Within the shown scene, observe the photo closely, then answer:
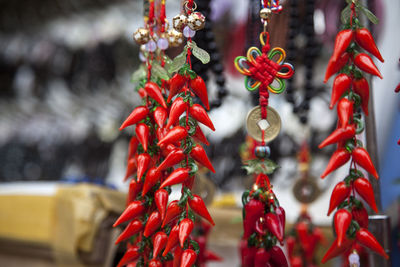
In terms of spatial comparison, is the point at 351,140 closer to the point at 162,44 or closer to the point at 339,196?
the point at 339,196

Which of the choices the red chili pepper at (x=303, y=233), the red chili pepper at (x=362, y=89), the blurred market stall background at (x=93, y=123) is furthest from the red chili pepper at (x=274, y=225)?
the red chili pepper at (x=303, y=233)

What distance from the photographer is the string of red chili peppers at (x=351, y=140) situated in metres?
0.62

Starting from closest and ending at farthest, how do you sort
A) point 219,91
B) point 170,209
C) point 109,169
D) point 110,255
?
point 170,209
point 219,91
point 110,255
point 109,169

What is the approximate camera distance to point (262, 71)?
2.20 feet

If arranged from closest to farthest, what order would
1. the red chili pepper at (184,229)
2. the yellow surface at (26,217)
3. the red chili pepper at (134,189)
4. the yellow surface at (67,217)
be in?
the red chili pepper at (184,229) → the red chili pepper at (134,189) → the yellow surface at (67,217) → the yellow surface at (26,217)

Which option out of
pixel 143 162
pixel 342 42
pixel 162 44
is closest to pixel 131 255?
pixel 143 162

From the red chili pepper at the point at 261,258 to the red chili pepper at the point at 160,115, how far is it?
0.80 feet

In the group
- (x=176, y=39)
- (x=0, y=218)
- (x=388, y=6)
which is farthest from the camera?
(x=0, y=218)

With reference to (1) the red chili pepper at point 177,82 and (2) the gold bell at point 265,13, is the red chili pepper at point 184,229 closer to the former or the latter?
(1) the red chili pepper at point 177,82

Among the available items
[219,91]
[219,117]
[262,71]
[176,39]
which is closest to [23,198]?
[219,91]

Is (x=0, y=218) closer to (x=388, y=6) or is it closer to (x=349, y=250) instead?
(x=349, y=250)

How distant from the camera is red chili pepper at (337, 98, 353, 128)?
63 cm

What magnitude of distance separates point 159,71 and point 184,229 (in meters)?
0.28

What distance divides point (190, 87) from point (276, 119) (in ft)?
0.50
